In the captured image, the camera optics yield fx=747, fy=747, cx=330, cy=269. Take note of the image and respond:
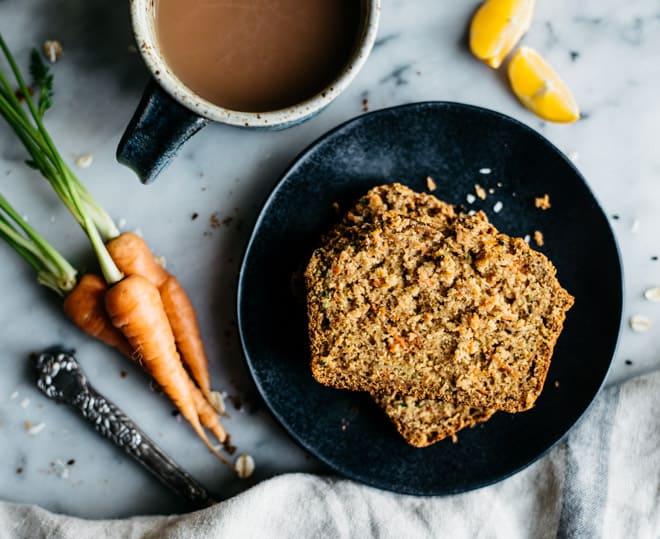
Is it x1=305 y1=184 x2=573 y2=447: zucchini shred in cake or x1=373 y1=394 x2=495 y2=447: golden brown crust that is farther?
x1=373 y1=394 x2=495 y2=447: golden brown crust

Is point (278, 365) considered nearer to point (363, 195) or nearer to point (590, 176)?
point (363, 195)

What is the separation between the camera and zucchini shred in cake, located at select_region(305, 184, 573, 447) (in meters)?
1.74

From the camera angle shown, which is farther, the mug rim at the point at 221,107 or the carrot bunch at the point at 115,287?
the carrot bunch at the point at 115,287

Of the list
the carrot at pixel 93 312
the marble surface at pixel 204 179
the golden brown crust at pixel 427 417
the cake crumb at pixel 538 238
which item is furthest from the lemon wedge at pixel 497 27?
the carrot at pixel 93 312

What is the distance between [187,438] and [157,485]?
0.15m

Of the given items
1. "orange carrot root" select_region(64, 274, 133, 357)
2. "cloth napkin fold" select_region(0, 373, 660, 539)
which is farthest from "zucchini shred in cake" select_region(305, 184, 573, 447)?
"orange carrot root" select_region(64, 274, 133, 357)

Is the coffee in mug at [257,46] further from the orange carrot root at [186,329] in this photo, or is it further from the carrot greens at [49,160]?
the orange carrot root at [186,329]

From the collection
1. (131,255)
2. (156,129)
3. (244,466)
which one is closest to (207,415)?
(244,466)

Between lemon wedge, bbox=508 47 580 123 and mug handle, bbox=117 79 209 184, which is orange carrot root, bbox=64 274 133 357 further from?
lemon wedge, bbox=508 47 580 123

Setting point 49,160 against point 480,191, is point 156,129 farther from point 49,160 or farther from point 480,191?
point 480,191

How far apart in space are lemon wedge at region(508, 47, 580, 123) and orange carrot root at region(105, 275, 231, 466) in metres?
1.11

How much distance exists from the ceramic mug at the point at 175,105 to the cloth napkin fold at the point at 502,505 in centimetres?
94

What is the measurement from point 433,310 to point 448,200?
0.35 meters

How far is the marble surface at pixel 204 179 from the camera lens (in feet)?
6.58
